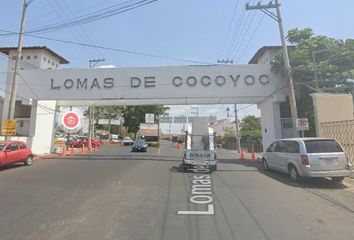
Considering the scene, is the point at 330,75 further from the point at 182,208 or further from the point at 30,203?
the point at 30,203

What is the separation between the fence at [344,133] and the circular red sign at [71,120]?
19300 millimetres

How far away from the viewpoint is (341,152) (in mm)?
13344

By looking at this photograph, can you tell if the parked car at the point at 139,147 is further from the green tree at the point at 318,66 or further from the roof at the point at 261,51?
the green tree at the point at 318,66

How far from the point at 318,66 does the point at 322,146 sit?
43.3 ft

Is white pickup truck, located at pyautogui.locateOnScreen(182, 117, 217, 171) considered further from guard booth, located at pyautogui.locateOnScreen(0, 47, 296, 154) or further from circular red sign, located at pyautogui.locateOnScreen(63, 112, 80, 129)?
circular red sign, located at pyautogui.locateOnScreen(63, 112, 80, 129)

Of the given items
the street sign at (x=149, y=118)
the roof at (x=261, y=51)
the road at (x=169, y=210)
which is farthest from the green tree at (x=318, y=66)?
the street sign at (x=149, y=118)

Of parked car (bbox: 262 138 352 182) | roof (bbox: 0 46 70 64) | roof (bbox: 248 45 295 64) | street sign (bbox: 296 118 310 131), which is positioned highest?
roof (bbox: 0 46 70 64)

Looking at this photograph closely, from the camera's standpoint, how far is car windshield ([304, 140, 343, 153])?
44.1ft

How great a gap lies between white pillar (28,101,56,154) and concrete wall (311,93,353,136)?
20612 mm

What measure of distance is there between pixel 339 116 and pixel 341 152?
6957 mm

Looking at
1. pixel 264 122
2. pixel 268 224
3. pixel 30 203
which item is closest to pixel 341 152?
pixel 268 224

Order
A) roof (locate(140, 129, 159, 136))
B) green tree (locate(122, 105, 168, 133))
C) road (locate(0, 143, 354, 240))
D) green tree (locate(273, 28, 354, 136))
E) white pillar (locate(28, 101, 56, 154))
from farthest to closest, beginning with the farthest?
green tree (locate(122, 105, 168, 133)) → roof (locate(140, 129, 159, 136)) → white pillar (locate(28, 101, 56, 154)) → green tree (locate(273, 28, 354, 136)) → road (locate(0, 143, 354, 240))

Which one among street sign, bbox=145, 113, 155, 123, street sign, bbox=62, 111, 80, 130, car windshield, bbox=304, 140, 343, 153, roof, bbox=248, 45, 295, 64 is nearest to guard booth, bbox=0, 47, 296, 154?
street sign, bbox=62, 111, 80, 130

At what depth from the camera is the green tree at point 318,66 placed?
25.1 meters
